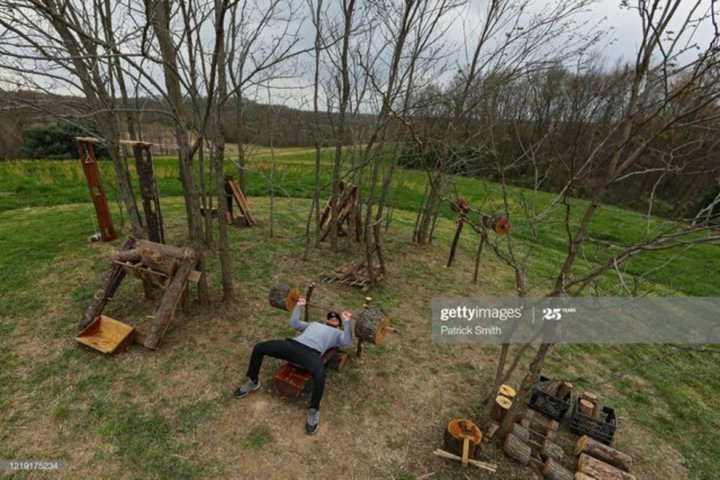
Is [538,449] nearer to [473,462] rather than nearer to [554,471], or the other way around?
[554,471]

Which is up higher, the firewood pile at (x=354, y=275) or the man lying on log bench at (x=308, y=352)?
the man lying on log bench at (x=308, y=352)

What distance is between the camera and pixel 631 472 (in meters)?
3.29

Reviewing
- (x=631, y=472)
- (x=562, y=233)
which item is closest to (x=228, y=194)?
(x=631, y=472)

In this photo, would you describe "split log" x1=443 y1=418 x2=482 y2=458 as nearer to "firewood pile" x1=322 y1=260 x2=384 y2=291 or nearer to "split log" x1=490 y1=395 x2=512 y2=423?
"split log" x1=490 y1=395 x2=512 y2=423

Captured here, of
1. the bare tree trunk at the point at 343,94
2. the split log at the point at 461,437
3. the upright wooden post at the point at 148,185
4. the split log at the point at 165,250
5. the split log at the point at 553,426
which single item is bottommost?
the split log at the point at 553,426

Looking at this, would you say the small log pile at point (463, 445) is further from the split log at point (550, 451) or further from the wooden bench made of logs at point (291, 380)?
the wooden bench made of logs at point (291, 380)

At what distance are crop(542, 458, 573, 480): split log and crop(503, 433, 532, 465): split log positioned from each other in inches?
5.8

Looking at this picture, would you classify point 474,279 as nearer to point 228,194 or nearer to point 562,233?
point 228,194

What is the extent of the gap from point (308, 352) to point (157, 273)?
2.34m

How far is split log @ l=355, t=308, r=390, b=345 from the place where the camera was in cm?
391

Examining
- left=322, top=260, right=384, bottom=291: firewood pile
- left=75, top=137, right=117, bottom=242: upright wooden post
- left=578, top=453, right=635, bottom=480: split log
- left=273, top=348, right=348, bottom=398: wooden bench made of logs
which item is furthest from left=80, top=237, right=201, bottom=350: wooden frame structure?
left=578, top=453, right=635, bottom=480: split log

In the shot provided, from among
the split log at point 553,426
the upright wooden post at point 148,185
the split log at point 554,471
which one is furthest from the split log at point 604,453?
the upright wooden post at point 148,185

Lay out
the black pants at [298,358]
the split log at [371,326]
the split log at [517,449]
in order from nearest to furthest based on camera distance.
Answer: the split log at [517,449] < the black pants at [298,358] < the split log at [371,326]

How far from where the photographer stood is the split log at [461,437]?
3133 millimetres
